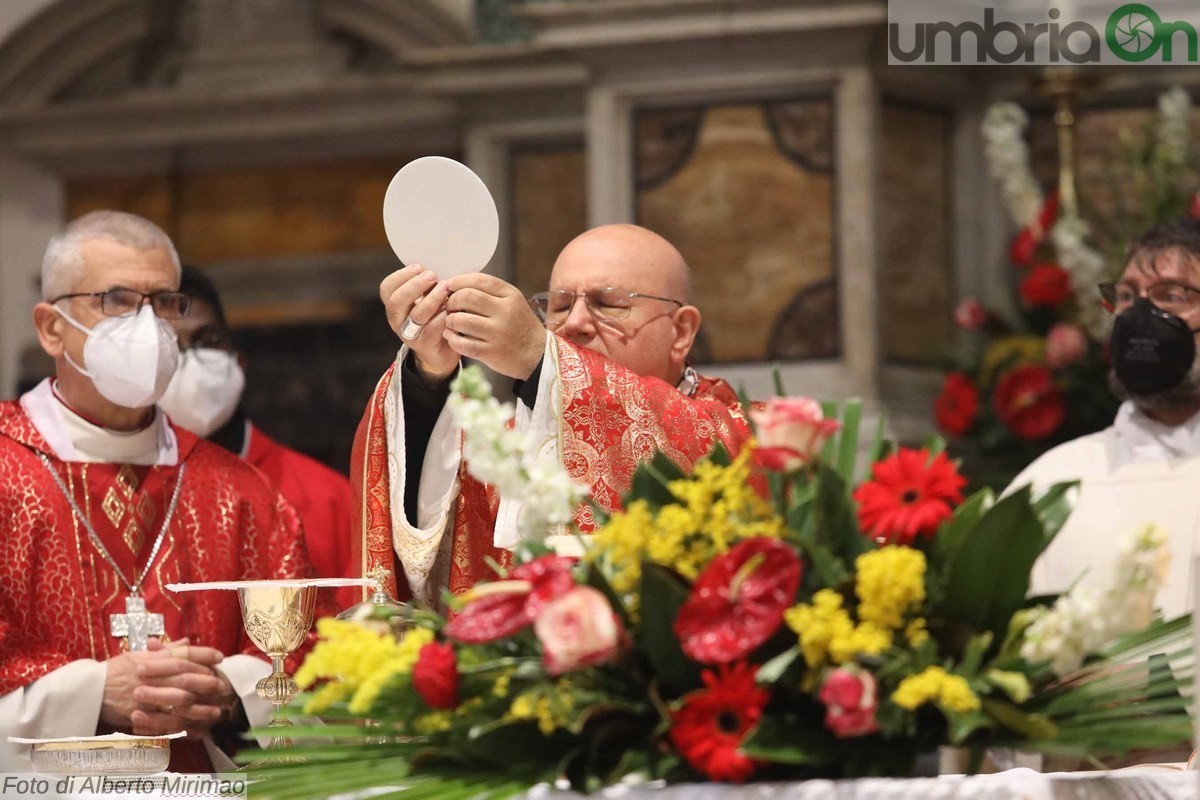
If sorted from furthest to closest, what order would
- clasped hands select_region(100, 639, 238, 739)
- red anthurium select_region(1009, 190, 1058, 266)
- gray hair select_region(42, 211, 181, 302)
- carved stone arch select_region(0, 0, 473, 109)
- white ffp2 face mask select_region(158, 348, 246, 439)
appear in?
carved stone arch select_region(0, 0, 473, 109), red anthurium select_region(1009, 190, 1058, 266), white ffp2 face mask select_region(158, 348, 246, 439), gray hair select_region(42, 211, 181, 302), clasped hands select_region(100, 639, 238, 739)

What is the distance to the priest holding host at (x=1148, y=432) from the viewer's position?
4.45 m

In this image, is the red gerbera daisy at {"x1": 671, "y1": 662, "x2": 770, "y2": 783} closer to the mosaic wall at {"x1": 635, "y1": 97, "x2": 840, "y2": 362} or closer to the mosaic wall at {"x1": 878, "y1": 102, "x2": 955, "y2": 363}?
the mosaic wall at {"x1": 635, "y1": 97, "x2": 840, "y2": 362}

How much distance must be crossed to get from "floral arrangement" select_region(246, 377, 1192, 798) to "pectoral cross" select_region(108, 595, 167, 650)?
1.86 metres

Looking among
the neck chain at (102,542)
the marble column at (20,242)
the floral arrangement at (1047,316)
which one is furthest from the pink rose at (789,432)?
the marble column at (20,242)

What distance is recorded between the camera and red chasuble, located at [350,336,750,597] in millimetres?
3471

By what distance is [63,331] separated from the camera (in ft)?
14.8

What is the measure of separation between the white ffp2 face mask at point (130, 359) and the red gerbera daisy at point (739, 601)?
230 centimetres

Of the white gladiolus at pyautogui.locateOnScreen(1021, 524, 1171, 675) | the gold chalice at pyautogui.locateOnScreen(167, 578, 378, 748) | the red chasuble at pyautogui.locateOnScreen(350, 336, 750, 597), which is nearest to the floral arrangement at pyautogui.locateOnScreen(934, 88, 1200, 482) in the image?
the red chasuble at pyautogui.locateOnScreen(350, 336, 750, 597)

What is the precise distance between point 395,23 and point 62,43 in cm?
150

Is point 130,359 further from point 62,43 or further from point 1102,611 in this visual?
point 62,43

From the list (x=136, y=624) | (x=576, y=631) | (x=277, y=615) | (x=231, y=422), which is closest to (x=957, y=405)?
(x=231, y=422)

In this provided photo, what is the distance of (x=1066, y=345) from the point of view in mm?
6289

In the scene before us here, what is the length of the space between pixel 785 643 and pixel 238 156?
6.41 meters

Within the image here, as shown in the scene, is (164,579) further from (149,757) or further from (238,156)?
(238,156)
